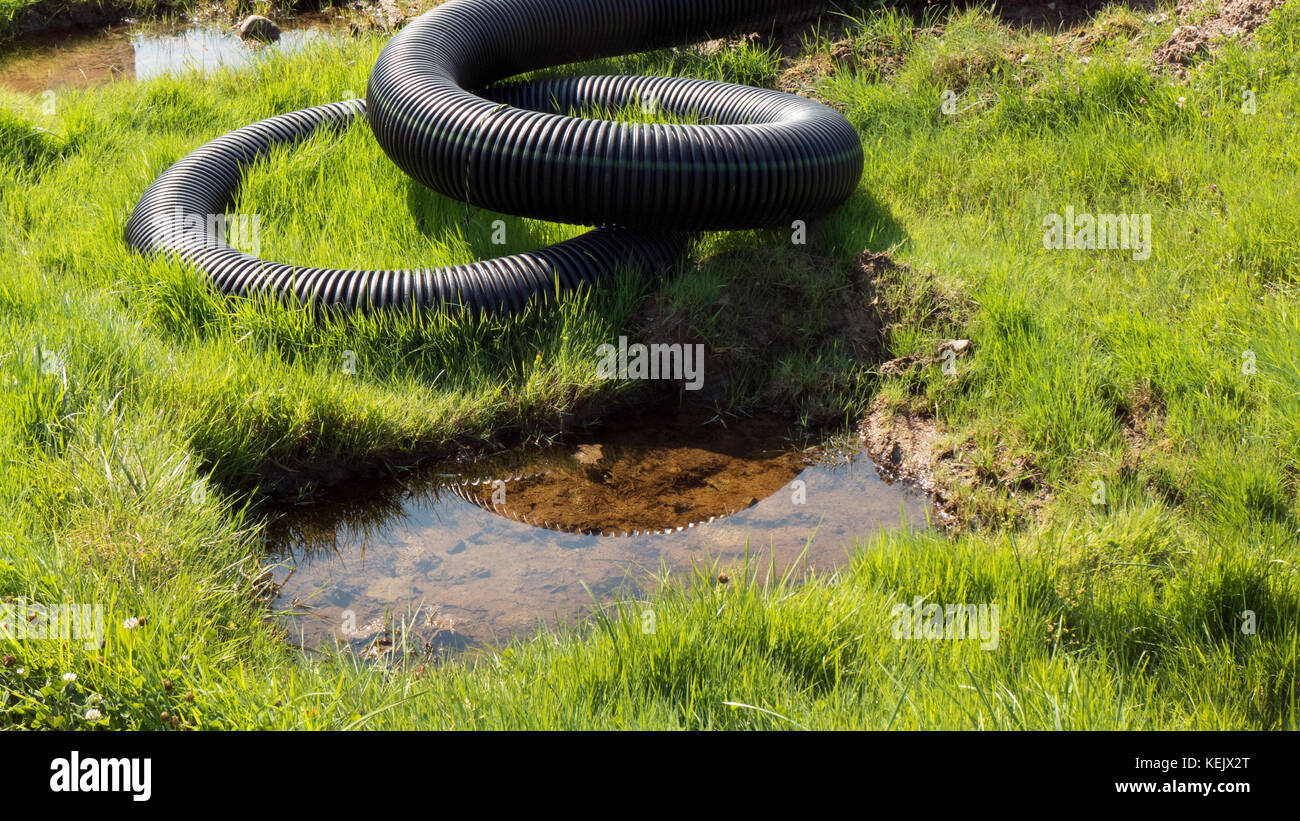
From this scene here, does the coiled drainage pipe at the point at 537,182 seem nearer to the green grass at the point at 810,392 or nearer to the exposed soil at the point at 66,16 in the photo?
the green grass at the point at 810,392

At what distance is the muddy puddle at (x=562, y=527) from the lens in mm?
3658

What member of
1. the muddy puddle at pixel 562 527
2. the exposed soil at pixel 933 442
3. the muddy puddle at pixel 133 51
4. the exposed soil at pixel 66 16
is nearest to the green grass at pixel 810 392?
the exposed soil at pixel 933 442

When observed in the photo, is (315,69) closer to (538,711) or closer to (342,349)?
(342,349)

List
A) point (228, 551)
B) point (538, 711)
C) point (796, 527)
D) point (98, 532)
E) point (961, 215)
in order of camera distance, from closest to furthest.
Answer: point (538, 711), point (98, 532), point (228, 551), point (796, 527), point (961, 215)

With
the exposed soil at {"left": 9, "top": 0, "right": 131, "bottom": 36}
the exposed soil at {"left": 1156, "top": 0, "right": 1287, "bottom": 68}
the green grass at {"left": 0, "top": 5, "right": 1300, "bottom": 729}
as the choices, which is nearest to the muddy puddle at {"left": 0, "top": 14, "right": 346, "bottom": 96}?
the exposed soil at {"left": 9, "top": 0, "right": 131, "bottom": 36}

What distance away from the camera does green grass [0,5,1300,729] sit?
282cm

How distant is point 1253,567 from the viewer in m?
3.10

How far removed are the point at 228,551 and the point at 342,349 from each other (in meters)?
1.34

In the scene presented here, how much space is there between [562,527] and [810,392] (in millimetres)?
1406

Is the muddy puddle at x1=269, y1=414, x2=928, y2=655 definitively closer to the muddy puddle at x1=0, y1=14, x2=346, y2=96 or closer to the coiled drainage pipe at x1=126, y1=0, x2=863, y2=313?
the coiled drainage pipe at x1=126, y1=0, x2=863, y2=313

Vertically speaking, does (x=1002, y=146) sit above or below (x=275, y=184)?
above

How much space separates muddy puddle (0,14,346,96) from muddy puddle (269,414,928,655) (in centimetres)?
526

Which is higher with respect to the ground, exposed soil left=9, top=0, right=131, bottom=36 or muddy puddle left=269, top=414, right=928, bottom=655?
exposed soil left=9, top=0, right=131, bottom=36

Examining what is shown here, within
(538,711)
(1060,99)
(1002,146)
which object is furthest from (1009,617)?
(1060,99)
